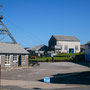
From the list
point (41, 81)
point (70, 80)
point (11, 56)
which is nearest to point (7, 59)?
point (11, 56)

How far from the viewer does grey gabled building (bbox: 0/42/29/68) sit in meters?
30.6

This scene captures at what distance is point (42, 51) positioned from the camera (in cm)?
7256

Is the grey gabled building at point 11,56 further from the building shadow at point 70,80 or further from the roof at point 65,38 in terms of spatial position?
the roof at point 65,38

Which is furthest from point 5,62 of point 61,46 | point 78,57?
point 61,46

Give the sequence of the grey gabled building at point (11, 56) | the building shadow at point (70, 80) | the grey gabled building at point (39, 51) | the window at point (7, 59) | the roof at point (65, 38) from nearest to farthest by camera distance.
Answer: the building shadow at point (70, 80) → the grey gabled building at point (11, 56) → the window at point (7, 59) → the grey gabled building at point (39, 51) → the roof at point (65, 38)

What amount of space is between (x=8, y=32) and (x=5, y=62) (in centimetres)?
953

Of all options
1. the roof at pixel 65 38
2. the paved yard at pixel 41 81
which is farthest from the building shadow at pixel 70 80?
the roof at pixel 65 38

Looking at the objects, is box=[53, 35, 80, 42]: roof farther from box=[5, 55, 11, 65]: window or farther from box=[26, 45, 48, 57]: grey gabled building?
box=[5, 55, 11, 65]: window

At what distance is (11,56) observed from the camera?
104 feet

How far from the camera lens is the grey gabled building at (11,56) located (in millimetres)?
30559

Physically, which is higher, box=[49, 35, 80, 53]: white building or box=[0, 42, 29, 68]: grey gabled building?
box=[49, 35, 80, 53]: white building

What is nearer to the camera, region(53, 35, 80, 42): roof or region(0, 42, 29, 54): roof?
region(0, 42, 29, 54): roof

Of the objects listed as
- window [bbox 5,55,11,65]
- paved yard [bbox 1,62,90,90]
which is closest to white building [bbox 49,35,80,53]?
window [bbox 5,55,11,65]

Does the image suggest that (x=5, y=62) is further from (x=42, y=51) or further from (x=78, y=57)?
(x=42, y=51)
